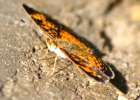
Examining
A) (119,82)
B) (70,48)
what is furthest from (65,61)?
(119,82)

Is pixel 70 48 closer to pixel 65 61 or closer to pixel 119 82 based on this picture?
pixel 65 61

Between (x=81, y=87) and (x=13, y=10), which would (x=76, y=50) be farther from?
(x=13, y=10)

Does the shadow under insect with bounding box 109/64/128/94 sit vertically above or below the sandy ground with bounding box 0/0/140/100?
above

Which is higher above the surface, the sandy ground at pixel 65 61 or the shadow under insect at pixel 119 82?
the shadow under insect at pixel 119 82

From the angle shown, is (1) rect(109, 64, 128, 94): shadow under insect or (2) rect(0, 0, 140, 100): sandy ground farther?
(1) rect(109, 64, 128, 94): shadow under insect
